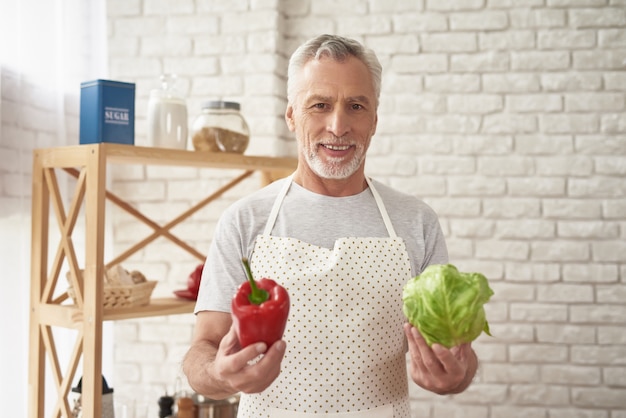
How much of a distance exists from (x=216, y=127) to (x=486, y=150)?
1.30 metres

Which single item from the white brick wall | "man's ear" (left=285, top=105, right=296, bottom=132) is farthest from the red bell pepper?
the white brick wall

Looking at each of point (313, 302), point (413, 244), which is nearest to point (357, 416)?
point (313, 302)

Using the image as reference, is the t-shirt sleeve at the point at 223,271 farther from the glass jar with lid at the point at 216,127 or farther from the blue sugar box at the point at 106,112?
the glass jar with lid at the point at 216,127

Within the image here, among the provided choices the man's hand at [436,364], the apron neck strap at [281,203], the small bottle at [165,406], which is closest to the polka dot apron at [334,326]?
the apron neck strap at [281,203]

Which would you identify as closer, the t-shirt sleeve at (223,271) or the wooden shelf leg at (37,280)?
the t-shirt sleeve at (223,271)

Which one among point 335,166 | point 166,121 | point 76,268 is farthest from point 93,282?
point 335,166

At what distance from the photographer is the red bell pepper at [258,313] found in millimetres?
1724

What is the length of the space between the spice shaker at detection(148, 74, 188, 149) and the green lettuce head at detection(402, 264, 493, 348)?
5.23ft

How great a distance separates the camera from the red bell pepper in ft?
5.65

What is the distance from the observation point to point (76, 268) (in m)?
2.91

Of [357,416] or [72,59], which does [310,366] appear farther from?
[72,59]

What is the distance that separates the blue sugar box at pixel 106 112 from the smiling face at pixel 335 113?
1.05 m

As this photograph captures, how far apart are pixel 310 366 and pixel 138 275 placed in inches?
49.4

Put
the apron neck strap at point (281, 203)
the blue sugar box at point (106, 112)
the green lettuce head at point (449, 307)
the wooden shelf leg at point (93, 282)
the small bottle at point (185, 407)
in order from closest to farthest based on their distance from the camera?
the green lettuce head at point (449, 307) → the apron neck strap at point (281, 203) → the wooden shelf leg at point (93, 282) → the blue sugar box at point (106, 112) → the small bottle at point (185, 407)
